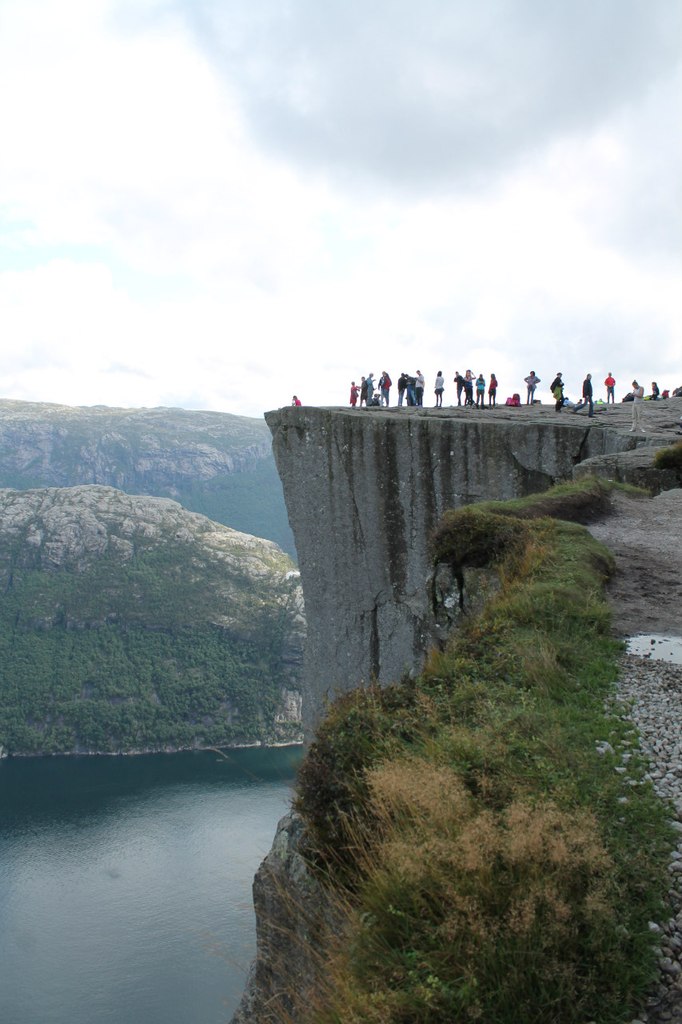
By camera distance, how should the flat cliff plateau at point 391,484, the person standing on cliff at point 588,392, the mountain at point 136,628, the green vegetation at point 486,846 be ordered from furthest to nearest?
1. the mountain at point 136,628
2. the person standing on cliff at point 588,392
3. the flat cliff plateau at point 391,484
4. the green vegetation at point 486,846

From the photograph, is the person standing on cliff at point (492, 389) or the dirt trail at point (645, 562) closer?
the dirt trail at point (645, 562)

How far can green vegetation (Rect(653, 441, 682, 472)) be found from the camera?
50.6ft

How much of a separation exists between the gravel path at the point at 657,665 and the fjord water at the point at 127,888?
1820cm

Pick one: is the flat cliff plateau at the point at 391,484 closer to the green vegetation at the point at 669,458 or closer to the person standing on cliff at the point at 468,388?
the green vegetation at the point at 669,458

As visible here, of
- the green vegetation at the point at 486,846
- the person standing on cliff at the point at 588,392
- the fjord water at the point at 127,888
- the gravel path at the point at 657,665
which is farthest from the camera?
the fjord water at the point at 127,888

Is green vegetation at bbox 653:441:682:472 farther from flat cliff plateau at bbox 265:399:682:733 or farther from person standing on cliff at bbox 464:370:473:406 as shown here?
person standing on cliff at bbox 464:370:473:406

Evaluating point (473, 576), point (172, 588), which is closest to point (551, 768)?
point (473, 576)

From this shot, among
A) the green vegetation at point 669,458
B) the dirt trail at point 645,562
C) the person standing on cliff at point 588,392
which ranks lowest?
the dirt trail at point 645,562

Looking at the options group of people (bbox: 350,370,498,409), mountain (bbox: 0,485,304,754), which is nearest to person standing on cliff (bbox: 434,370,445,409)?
group of people (bbox: 350,370,498,409)

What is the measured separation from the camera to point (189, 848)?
62625 millimetres

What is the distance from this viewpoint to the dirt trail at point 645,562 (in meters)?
7.50

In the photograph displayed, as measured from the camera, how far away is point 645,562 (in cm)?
950

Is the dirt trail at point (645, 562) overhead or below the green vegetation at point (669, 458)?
below

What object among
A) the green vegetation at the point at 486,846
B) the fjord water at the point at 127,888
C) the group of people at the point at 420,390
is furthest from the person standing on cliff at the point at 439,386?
the green vegetation at the point at 486,846
